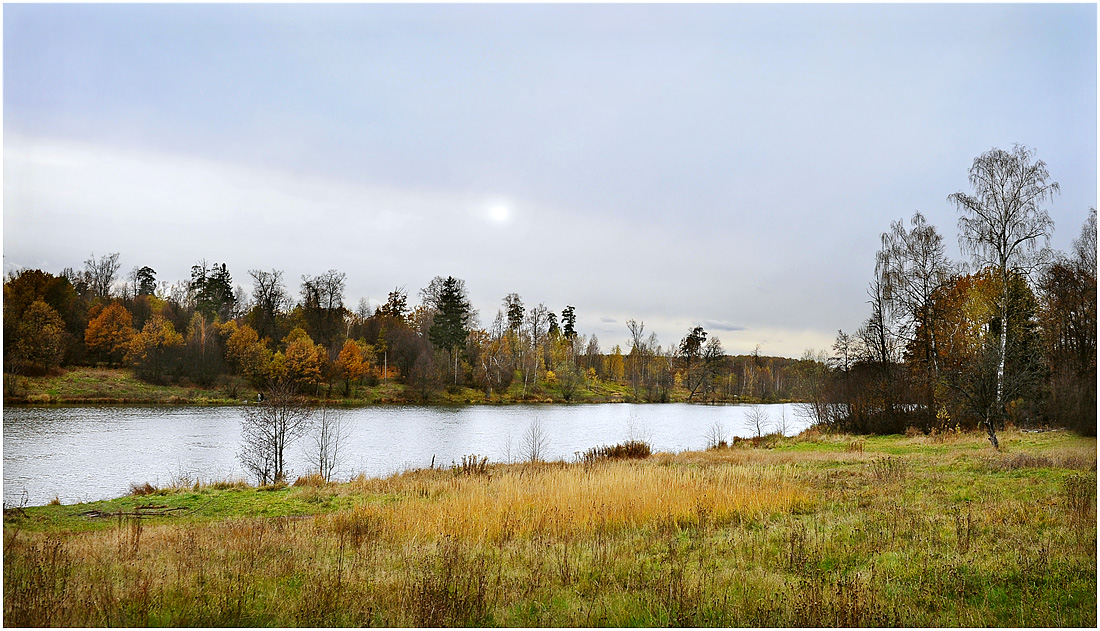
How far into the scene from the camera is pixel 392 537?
7461 millimetres

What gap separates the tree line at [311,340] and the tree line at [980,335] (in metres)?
19.8

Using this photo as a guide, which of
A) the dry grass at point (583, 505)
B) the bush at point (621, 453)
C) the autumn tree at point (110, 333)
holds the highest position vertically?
the autumn tree at point (110, 333)

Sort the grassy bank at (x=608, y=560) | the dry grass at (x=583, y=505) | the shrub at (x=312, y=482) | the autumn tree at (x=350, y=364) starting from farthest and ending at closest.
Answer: the autumn tree at (x=350, y=364) → the shrub at (x=312, y=482) → the dry grass at (x=583, y=505) → the grassy bank at (x=608, y=560)

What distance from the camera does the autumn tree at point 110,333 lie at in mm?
43094

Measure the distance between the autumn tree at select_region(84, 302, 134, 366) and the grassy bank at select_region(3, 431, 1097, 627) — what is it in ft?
129

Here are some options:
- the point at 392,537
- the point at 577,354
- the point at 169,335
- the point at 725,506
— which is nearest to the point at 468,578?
the point at 392,537

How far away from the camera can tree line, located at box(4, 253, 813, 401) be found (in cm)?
4281

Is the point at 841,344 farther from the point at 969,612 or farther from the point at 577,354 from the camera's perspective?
the point at 577,354

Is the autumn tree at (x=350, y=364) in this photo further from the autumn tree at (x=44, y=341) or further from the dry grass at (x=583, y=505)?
the dry grass at (x=583, y=505)

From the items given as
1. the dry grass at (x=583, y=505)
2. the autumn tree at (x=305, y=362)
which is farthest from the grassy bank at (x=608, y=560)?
the autumn tree at (x=305, y=362)

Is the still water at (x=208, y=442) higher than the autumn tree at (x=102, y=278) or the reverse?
the reverse

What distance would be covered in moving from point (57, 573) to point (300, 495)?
785 cm

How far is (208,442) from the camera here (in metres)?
25.8

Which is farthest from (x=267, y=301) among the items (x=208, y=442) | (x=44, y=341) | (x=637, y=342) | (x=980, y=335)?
(x=980, y=335)
